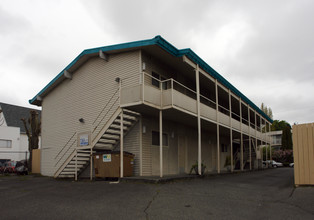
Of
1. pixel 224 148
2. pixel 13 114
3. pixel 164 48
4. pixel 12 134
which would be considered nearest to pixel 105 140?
pixel 164 48

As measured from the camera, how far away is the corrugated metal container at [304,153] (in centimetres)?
962

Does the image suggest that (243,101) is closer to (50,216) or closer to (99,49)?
(99,49)

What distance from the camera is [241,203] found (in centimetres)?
754

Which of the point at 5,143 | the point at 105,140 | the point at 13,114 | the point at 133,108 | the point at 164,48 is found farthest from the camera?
the point at 13,114

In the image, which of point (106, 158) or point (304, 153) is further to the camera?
point (106, 158)

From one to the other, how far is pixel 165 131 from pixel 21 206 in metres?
9.68

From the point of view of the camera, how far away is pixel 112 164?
1316 cm

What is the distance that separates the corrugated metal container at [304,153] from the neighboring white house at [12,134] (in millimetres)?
31838

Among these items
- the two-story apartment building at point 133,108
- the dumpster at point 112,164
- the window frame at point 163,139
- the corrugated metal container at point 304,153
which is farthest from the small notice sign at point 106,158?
the corrugated metal container at point 304,153

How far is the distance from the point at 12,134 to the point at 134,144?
28773mm

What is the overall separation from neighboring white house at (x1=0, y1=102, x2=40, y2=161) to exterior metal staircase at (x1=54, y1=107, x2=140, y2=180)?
21050 millimetres

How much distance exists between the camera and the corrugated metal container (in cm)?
962

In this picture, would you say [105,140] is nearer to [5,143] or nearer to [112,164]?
[112,164]

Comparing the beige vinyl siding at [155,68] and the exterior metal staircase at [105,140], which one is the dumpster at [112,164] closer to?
the exterior metal staircase at [105,140]
